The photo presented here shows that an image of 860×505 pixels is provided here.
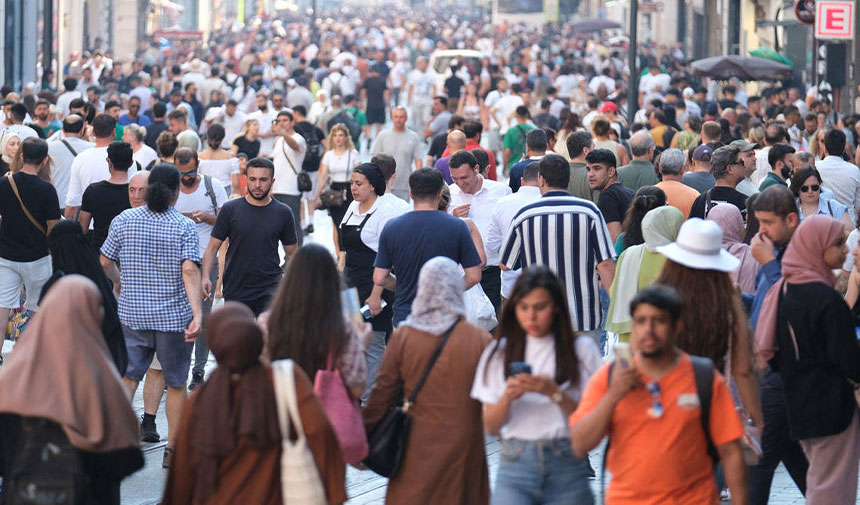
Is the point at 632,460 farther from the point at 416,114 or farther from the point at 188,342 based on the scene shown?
the point at 416,114

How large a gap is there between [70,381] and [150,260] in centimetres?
318

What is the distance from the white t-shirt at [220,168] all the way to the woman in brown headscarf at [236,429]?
300 inches

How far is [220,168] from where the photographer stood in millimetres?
12562

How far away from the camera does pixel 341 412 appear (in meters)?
5.43

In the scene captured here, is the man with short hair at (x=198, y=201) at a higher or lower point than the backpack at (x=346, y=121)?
lower

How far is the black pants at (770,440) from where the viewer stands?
6422 millimetres

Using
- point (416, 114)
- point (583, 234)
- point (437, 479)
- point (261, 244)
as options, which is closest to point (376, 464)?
point (437, 479)

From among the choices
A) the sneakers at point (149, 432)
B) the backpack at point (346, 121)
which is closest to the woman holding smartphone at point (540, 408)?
the sneakers at point (149, 432)

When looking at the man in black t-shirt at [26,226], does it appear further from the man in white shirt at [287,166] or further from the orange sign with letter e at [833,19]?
the orange sign with letter e at [833,19]

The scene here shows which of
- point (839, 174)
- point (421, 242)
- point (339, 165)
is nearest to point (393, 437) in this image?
point (421, 242)

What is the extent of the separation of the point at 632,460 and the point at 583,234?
3141 millimetres

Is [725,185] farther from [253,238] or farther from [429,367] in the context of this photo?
[429,367]

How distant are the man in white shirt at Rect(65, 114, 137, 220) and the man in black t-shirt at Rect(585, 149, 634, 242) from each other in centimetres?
349

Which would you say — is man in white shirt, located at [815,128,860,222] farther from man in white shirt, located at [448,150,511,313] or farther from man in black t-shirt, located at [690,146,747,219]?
man in white shirt, located at [448,150,511,313]
